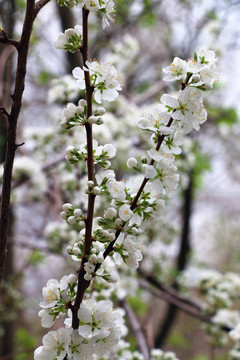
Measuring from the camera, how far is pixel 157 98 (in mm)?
5062

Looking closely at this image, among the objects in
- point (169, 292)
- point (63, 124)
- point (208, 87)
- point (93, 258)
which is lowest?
point (169, 292)

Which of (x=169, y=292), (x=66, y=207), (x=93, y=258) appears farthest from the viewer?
(x=169, y=292)

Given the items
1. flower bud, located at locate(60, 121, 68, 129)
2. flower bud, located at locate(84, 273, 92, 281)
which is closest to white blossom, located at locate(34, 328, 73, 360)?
flower bud, located at locate(84, 273, 92, 281)

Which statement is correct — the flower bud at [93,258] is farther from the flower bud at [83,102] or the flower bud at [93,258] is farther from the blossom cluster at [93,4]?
the blossom cluster at [93,4]

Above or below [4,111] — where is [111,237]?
below

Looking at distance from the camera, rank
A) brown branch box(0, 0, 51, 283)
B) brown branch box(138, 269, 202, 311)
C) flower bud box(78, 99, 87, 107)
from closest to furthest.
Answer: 1. brown branch box(0, 0, 51, 283)
2. flower bud box(78, 99, 87, 107)
3. brown branch box(138, 269, 202, 311)

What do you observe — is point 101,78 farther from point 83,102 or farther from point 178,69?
point 178,69

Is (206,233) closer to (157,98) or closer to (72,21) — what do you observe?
(157,98)

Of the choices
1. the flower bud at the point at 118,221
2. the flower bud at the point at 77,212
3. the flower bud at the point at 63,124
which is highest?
the flower bud at the point at 63,124

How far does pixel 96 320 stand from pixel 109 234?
21 cm

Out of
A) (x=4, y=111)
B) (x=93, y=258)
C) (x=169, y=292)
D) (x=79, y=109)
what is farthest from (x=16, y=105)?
(x=169, y=292)

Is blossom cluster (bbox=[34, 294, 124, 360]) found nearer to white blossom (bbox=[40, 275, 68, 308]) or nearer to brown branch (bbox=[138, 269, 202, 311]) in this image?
white blossom (bbox=[40, 275, 68, 308])

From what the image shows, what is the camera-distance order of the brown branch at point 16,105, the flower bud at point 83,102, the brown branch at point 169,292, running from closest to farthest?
the brown branch at point 16,105, the flower bud at point 83,102, the brown branch at point 169,292

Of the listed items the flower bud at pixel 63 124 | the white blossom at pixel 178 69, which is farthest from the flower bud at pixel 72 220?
the white blossom at pixel 178 69
